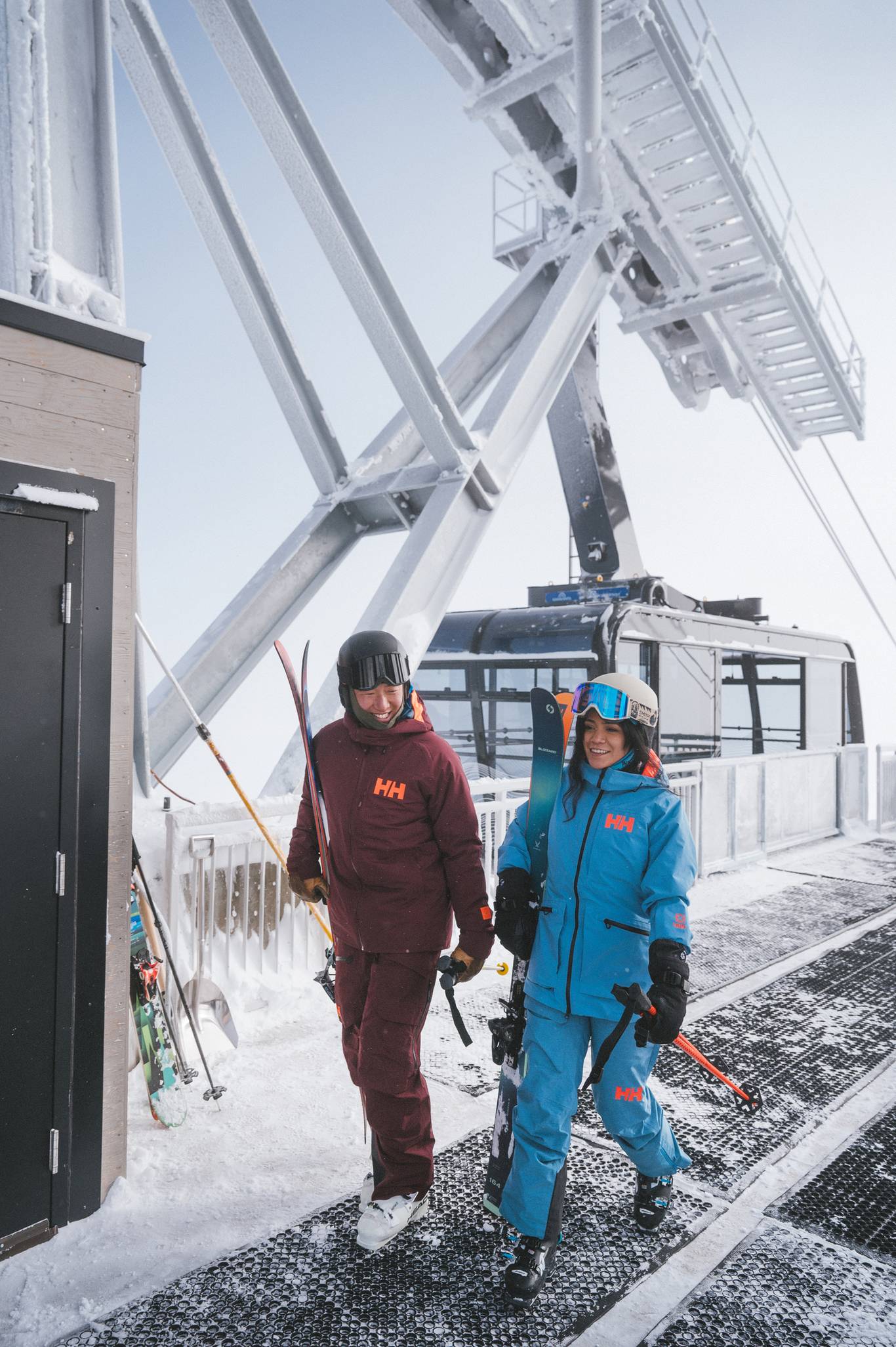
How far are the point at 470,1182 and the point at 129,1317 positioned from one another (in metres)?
1.21

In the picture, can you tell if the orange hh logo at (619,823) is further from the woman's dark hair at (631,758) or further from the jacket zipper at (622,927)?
the jacket zipper at (622,927)

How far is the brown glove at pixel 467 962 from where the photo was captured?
8.88ft

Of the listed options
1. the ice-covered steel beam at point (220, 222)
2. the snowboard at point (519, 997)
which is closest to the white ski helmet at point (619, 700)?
the snowboard at point (519, 997)

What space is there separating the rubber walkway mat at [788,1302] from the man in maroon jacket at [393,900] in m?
0.90

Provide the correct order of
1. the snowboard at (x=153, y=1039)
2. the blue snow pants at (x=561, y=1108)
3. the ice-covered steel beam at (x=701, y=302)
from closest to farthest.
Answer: the blue snow pants at (x=561, y=1108) → the snowboard at (x=153, y=1039) → the ice-covered steel beam at (x=701, y=302)

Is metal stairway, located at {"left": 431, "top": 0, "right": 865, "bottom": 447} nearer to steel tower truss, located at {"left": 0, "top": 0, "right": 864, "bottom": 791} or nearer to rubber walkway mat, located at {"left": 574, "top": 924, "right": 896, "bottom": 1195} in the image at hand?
steel tower truss, located at {"left": 0, "top": 0, "right": 864, "bottom": 791}

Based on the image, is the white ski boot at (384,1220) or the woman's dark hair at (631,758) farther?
the woman's dark hair at (631,758)

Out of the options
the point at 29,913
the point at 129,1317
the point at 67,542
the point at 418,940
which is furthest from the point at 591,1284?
the point at 67,542

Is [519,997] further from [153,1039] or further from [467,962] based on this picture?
[153,1039]

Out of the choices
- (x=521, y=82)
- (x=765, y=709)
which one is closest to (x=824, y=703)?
(x=765, y=709)

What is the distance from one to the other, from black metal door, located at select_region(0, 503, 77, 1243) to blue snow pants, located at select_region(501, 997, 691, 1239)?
154 cm

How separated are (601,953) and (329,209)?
17.8ft

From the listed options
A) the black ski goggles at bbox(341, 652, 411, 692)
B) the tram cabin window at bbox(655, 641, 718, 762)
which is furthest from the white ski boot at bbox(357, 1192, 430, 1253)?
the tram cabin window at bbox(655, 641, 718, 762)

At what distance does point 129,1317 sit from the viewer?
2332mm
